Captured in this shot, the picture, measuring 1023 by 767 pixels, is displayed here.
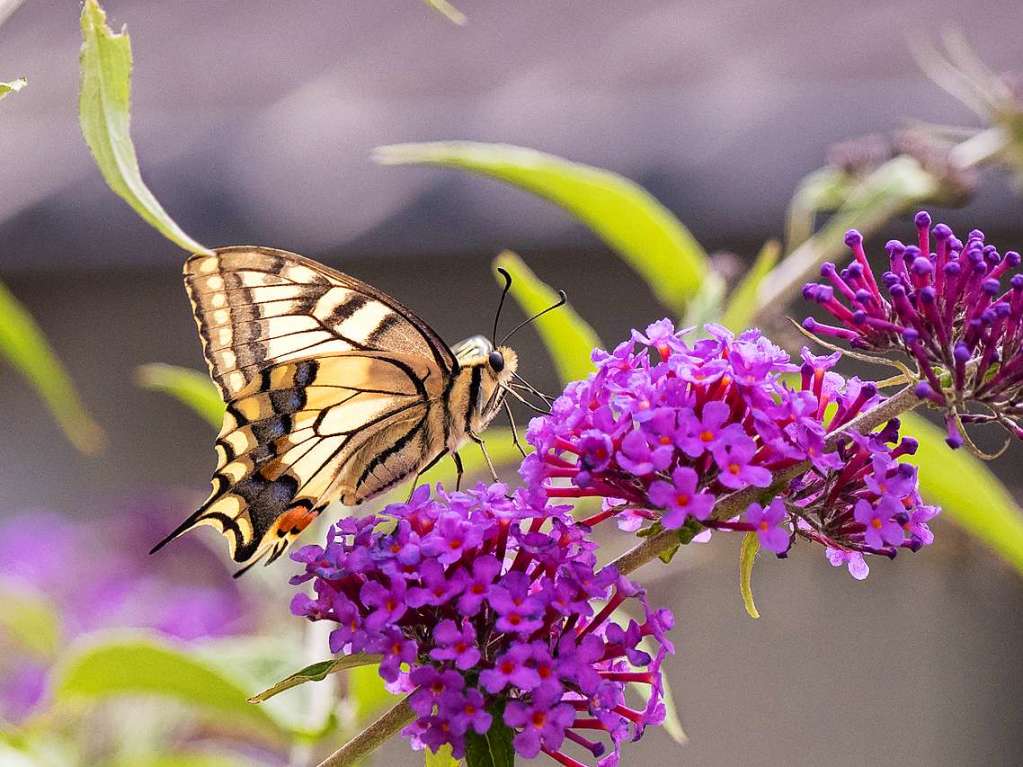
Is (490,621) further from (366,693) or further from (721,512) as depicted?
(366,693)

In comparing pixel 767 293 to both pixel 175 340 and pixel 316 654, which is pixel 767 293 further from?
pixel 175 340

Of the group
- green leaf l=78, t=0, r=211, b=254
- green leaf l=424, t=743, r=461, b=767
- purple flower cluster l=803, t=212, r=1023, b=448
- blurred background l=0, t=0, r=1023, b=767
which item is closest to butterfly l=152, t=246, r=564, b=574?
green leaf l=78, t=0, r=211, b=254

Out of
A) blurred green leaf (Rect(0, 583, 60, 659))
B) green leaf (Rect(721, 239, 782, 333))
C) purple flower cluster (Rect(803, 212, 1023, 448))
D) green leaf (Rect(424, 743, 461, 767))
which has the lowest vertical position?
blurred green leaf (Rect(0, 583, 60, 659))

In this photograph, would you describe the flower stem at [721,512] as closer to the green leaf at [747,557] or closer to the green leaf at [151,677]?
the green leaf at [747,557]

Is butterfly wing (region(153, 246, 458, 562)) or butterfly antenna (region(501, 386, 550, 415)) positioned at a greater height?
butterfly wing (region(153, 246, 458, 562))

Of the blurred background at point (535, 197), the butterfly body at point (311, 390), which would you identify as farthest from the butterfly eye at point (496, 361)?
the blurred background at point (535, 197)

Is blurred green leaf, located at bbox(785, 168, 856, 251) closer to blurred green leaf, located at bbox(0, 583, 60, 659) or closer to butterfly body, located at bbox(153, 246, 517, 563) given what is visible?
butterfly body, located at bbox(153, 246, 517, 563)
